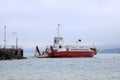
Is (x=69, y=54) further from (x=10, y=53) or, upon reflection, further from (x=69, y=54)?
(x=10, y=53)

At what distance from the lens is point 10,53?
97812mm

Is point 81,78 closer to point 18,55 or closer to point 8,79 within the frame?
point 8,79

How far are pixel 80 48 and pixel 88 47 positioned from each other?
318cm

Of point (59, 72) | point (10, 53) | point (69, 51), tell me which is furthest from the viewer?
point (69, 51)

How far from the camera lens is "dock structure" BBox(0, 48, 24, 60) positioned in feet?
302

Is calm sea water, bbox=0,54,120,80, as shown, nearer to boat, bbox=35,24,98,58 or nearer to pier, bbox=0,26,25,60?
pier, bbox=0,26,25,60

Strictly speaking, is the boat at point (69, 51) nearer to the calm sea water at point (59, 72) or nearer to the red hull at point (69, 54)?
the red hull at point (69, 54)

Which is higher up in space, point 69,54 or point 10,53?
point 10,53

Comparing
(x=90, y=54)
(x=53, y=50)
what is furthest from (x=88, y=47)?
(x=53, y=50)

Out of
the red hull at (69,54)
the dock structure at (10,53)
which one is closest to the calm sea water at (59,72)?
the dock structure at (10,53)

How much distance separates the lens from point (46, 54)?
120188 mm

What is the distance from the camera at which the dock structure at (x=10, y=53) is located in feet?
302

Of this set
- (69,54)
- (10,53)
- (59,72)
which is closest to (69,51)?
(69,54)

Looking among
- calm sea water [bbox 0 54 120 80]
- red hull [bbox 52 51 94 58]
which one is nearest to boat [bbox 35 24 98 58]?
red hull [bbox 52 51 94 58]
